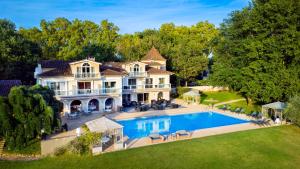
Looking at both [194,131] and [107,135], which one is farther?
[194,131]

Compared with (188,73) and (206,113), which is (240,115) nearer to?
(206,113)

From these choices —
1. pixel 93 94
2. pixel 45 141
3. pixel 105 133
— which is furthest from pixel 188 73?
pixel 45 141

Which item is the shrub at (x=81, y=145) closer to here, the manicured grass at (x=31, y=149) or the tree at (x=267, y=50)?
the manicured grass at (x=31, y=149)

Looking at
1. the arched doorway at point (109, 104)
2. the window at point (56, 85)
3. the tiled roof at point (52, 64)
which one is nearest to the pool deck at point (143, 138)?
the arched doorway at point (109, 104)

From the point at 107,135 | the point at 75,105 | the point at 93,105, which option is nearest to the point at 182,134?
the point at 107,135

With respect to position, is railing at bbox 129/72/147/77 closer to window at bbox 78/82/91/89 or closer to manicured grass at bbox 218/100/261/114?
window at bbox 78/82/91/89

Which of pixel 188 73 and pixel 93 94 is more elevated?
pixel 188 73

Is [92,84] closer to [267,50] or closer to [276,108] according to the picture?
[276,108]
